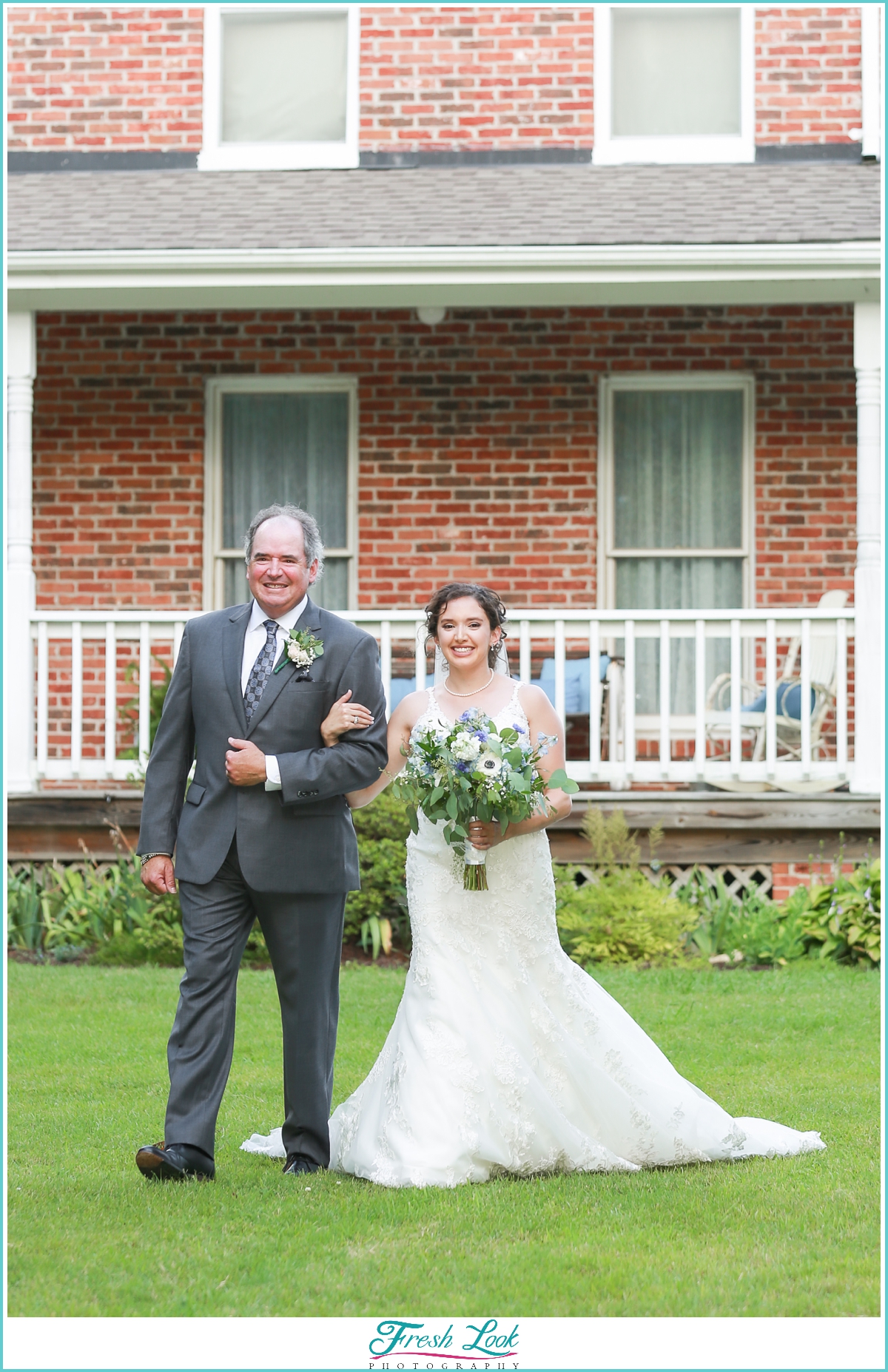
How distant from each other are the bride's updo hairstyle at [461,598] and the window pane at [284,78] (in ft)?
24.8

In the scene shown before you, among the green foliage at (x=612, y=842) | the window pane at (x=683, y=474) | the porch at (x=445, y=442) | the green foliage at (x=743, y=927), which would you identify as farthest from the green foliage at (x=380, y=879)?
the window pane at (x=683, y=474)

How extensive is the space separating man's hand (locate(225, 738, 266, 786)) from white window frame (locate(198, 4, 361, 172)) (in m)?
7.99

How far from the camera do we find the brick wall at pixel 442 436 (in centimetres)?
1113

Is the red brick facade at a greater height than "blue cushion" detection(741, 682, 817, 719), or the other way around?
the red brick facade

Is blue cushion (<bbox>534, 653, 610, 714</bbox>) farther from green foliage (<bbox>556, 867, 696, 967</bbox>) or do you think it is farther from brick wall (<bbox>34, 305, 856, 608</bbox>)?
green foliage (<bbox>556, 867, 696, 967</bbox>)

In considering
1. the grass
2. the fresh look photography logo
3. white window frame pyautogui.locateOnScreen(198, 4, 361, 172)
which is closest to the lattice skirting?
the grass

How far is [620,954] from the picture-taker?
29.0 feet

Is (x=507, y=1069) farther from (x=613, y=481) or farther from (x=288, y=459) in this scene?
(x=288, y=459)

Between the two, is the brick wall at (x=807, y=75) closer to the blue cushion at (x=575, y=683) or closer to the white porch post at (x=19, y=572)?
the blue cushion at (x=575, y=683)

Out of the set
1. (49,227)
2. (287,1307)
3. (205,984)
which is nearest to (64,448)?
(49,227)

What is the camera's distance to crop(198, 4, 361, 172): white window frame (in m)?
11.7

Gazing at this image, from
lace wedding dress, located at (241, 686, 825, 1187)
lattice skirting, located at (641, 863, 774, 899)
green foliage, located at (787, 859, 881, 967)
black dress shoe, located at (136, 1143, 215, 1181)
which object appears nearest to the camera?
black dress shoe, located at (136, 1143, 215, 1181)

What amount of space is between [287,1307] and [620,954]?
17.7 ft

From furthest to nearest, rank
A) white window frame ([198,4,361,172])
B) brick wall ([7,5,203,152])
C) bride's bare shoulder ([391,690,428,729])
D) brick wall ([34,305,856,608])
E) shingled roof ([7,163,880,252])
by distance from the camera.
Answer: brick wall ([7,5,203,152]) → white window frame ([198,4,361,172]) → brick wall ([34,305,856,608]) → shingled roof ([7,163,880,252]) → bride's bare shoulder ([391,690,428,729])
